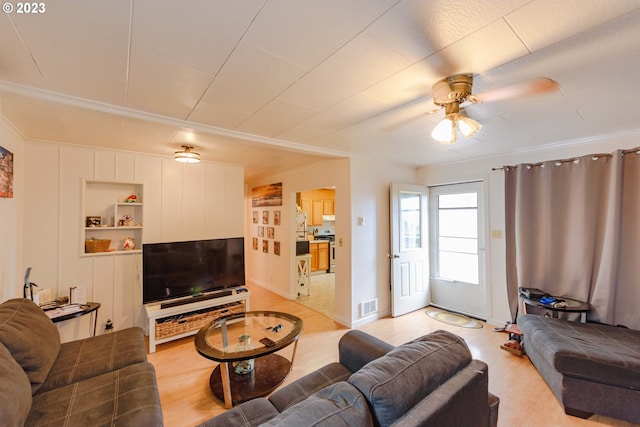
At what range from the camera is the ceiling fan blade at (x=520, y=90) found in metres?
1.68

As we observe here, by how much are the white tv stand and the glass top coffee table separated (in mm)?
711

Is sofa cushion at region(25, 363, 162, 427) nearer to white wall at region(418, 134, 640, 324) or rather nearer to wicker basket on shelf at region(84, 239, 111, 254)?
wicker basket on shelf at region(84, 239, 111, 254)

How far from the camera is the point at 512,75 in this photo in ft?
5.29

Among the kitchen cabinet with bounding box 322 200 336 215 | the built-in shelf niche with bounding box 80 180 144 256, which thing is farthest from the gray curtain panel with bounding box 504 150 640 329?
the kitchen cabinet with bounding box 322 200 336 215

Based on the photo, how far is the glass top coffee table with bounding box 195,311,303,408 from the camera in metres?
2.02

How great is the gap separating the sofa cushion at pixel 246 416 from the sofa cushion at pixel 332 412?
0.52 metres

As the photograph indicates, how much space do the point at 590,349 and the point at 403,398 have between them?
2.12 meters

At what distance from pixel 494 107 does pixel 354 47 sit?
1382 mm

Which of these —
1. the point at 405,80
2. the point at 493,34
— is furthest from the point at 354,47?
the point at 493,34

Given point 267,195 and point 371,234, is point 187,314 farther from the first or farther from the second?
point 267,195

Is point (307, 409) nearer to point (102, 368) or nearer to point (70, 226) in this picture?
point (102, 368)

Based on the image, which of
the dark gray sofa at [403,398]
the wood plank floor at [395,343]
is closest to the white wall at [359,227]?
the wood plank floor at [395,343]

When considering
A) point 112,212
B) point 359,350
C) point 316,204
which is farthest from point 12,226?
point 316,204

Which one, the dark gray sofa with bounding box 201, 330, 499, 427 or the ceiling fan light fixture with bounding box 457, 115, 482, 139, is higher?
the ceiling fan light fixture with bounding box 457, 115, 482, 139
